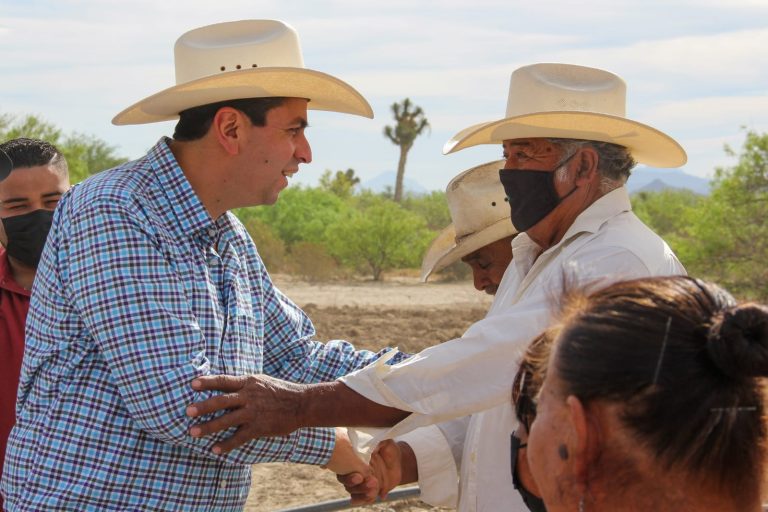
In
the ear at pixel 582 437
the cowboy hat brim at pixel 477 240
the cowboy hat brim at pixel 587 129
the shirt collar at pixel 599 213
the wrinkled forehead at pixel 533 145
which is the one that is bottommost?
the cowboy hat brim at pixel 477 240

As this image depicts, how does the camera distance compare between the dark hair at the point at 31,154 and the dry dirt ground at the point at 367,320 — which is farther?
the dry dirt ground at the point at 367,320

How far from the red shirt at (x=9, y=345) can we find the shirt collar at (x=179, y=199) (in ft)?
3.08

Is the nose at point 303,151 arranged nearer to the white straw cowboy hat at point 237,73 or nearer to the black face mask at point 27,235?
the white straw cowboy hat at point 237,73

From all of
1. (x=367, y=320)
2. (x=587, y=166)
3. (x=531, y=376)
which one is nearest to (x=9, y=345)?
(x=587, y=166)

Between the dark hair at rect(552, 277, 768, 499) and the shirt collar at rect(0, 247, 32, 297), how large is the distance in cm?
269

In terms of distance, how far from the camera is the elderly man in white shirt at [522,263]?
2.85 metres

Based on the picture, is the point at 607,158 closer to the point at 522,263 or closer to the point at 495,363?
the point at 522,263

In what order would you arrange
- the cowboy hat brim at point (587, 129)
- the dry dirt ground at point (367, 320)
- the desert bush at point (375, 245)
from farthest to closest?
the desert bush at point (375, 245) < the dry dirt ground at point (367, 320) < the cowboy hat brim at point (587, 129)

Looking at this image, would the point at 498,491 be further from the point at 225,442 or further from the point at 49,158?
the point at 49,158

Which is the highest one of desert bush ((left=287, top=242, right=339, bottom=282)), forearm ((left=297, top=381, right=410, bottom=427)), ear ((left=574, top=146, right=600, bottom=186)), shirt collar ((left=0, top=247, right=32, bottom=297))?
ear ((left=574, top=146, right=600, bottom=186))

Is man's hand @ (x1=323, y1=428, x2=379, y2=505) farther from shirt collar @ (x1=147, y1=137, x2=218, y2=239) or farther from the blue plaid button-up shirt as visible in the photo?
shirt collar @ (x1=147, y1=137, x2=218, y2=239)

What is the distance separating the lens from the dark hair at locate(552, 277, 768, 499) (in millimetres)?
1386

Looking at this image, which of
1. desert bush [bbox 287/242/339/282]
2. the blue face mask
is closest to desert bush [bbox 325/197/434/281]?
desert bush [bbox 287/242/339/282]

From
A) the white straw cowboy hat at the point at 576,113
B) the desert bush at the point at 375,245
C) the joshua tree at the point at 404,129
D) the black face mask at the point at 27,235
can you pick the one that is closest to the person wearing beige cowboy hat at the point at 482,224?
the white straw cowboy hat at the point at 576,113
